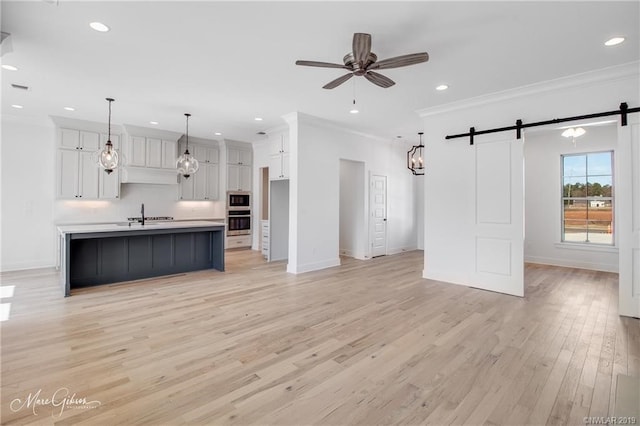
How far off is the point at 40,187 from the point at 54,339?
4828mm

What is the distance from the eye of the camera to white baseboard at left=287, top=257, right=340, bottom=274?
5.69m

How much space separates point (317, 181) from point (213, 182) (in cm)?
370

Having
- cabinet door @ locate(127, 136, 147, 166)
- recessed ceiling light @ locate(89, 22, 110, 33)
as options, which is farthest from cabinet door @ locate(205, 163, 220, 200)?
recessed ceiling light @ locate(89, 22, 110, 33)

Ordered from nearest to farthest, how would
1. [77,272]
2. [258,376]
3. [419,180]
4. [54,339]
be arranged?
[258,376] < [54,339] < [77,272] < [419,180]

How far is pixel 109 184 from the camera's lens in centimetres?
664

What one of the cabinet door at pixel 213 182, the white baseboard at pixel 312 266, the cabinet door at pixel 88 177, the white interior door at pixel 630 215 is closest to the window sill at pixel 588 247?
the white interior door at pixel 630 215

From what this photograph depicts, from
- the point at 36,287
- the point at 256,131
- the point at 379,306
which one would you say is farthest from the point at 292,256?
the point at 36,287

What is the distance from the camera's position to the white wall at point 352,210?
7.24 metres

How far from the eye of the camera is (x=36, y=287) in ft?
15.3

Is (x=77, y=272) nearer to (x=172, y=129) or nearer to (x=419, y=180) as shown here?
(x=172, y=129)

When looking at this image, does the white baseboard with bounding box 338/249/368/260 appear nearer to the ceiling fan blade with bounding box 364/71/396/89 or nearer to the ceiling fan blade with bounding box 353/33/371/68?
the ceiling fan blade with bounding box 364/71/396/89

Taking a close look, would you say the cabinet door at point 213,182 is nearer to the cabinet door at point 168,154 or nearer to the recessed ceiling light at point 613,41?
the cabinet door at point 168,154

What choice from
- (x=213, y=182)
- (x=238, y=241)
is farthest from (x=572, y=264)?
(x=213, y=182)

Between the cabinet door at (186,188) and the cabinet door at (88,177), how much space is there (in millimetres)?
1778
